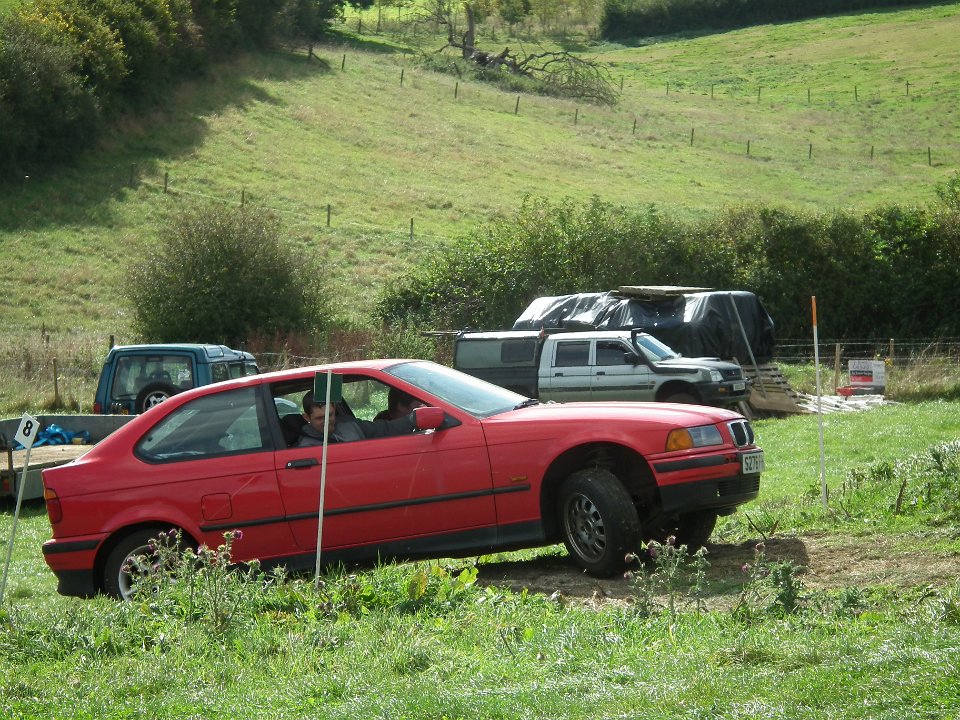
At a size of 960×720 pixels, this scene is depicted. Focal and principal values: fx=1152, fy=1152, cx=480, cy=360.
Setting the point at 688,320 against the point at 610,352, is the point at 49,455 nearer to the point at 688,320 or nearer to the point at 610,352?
the point at 610,352

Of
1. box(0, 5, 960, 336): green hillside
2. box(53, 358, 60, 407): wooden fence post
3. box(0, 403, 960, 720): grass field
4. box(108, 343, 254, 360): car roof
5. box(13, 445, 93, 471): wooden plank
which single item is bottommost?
box(53, 358, 60, 407): wooden fence post

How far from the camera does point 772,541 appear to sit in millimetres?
8250

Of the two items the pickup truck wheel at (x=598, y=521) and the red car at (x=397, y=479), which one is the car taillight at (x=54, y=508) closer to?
the red car at (x=397, y=479)

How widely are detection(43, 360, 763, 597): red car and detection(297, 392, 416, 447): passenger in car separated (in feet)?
0.16

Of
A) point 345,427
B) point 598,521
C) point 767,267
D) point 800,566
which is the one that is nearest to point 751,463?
point 800,566

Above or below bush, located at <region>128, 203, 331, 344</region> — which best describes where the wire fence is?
below

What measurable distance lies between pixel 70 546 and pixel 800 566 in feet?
16.0

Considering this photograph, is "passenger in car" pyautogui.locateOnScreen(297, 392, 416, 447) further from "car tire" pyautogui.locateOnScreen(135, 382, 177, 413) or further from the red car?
"car tire" pyautogui.locateOnScreen(135, 382, 177, 413)

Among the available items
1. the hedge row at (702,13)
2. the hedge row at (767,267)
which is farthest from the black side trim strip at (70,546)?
the hedge row at (702,13)

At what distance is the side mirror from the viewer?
758 cm

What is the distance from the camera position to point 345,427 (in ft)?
26.4

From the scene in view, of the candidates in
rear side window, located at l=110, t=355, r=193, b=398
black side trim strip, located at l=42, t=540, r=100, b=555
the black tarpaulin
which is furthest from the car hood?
the black tarpaulin

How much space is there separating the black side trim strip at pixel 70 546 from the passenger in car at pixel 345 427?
61.8 inches

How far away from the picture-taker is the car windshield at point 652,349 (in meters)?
21.0
